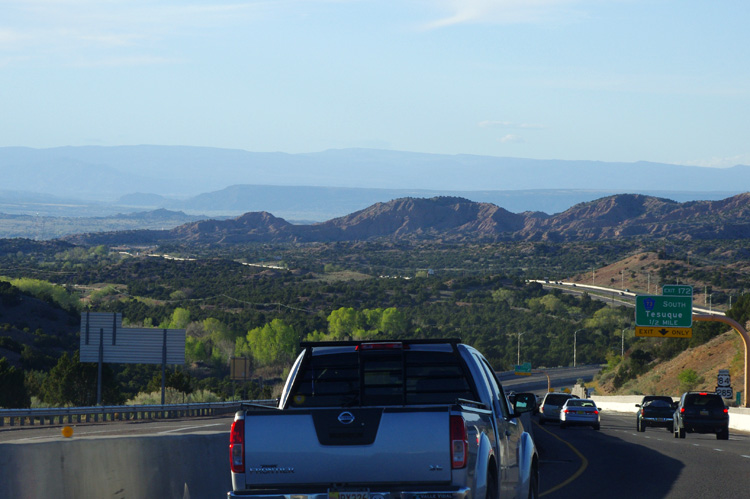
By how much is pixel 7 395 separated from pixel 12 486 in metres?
40.6

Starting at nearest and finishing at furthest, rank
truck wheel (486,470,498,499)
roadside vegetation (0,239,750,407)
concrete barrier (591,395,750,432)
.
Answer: truck wheel (486,470,498,499) < concrete barrier (591,395,750,432) < roadside vegetation (0,239,750,407)

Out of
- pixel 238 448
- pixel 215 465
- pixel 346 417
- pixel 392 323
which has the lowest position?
pixel 392 323

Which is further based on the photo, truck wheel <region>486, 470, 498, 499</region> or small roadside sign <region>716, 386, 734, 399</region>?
small roadside sign <region>716, 386, 734, 399</region>

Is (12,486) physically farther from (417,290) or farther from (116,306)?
(417,290)

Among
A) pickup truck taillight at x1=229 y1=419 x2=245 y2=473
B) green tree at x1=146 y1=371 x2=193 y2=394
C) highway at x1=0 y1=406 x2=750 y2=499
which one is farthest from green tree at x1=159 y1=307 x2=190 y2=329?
pickup truck taillight at x1=229 y1=419 x2=245 y2=473

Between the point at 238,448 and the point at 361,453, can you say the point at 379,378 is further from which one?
the point at 238,448

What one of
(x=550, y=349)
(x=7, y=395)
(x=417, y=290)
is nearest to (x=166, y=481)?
(x=7, y=395)

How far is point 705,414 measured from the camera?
3105 cm

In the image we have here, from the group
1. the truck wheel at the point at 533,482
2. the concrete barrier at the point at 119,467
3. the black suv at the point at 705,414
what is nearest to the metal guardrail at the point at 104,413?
the black suv at the point at 705,414

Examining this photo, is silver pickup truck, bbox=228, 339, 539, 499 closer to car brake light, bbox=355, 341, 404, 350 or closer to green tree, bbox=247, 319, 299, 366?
car brake light, bbox=355, 341, 404, 350

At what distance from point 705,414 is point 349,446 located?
25.4 metres

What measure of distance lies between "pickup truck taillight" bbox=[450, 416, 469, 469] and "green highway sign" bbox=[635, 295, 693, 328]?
44.6 m

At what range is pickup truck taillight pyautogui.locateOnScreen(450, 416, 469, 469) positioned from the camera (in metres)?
7.72

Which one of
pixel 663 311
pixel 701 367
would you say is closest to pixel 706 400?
pixel 663 311
